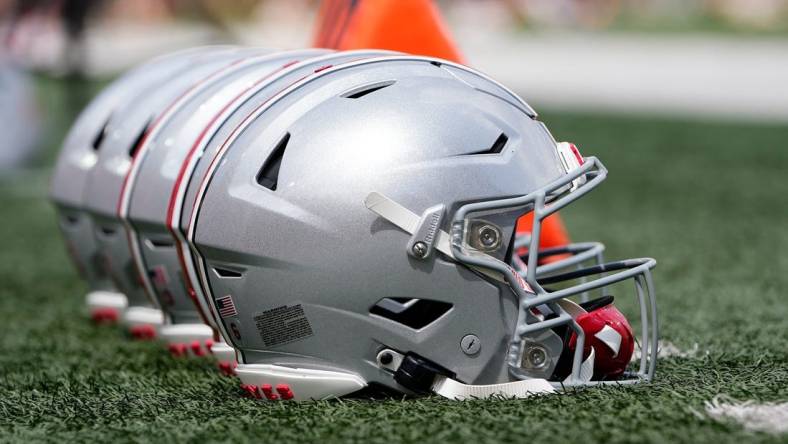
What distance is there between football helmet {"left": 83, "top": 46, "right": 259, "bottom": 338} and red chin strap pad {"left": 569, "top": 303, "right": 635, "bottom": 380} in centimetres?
129

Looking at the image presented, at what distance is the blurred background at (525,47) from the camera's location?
25.0ft

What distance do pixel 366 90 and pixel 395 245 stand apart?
352 mm

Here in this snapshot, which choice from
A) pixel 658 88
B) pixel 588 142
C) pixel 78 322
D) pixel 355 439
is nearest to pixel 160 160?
pixel 78 322

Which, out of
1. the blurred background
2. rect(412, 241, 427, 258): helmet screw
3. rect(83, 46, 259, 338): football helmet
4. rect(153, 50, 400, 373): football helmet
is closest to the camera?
rect(412, 241, 427, 258): helmet screw

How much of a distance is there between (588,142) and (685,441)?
21.9 ft

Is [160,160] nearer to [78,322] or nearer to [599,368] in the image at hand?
[78,322]

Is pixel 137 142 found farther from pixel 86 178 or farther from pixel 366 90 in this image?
pixel 366 90

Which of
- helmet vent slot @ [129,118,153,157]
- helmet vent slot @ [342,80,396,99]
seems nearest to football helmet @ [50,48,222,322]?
helmet vent slot @ [129,118,153,157]

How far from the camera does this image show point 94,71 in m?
13.1

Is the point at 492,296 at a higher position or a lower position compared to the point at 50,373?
higher

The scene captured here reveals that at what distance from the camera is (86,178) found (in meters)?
3.55

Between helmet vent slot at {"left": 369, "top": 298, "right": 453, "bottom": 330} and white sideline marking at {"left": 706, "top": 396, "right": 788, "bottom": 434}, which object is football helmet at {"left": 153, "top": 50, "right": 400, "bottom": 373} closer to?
helmet vent slot at {"left": 369, "top": 298, "right": 453, "bottom": 330}

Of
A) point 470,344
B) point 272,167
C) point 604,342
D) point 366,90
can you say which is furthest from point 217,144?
point 604,342

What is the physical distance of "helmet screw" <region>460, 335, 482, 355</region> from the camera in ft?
7.74
